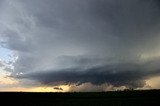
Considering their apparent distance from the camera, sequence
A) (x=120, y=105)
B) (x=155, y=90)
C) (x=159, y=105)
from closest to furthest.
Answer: (x=159, y=105) < (x=120, y=105) < (x=155, y=90)

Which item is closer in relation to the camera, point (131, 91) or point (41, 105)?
point (41, 105)

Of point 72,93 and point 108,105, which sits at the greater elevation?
point 72,93

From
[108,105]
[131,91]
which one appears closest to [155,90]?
[131,91]

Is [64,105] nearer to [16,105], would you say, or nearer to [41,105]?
[41,105]

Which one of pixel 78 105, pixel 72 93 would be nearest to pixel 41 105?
pixel 78 105

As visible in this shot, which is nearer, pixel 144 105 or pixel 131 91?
pixel 144 105

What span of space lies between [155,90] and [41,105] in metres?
75.0

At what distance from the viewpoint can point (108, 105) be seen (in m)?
100

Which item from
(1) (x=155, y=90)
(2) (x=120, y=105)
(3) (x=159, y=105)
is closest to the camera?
(3) (x=159, y=105)

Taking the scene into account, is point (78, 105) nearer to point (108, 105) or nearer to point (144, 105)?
point (108, 105)

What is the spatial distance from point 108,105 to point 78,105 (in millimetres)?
9286

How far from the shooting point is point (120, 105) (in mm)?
96750

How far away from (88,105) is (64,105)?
701 cm

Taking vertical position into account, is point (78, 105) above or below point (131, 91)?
below
